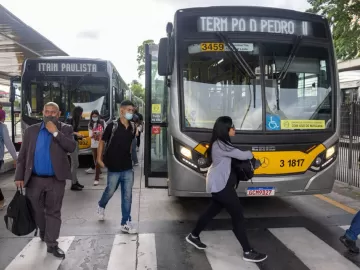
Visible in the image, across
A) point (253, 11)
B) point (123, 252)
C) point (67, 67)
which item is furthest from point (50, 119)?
point (67, 67)

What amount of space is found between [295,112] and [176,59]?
183 cm

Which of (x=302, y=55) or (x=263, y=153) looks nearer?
(x=263, y=153)

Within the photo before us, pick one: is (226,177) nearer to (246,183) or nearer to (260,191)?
(246,183)

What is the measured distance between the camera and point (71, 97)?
11008 mm

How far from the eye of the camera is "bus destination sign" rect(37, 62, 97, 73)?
10938mm

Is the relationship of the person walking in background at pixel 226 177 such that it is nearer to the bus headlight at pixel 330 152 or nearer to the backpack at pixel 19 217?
the bus headlight at pixel 330 152

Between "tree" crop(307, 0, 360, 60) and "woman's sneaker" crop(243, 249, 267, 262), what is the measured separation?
7965 mm

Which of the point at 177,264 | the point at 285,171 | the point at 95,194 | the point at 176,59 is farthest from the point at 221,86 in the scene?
the point at 95,194

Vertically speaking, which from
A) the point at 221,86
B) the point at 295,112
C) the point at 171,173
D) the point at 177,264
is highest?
the point at 221,86

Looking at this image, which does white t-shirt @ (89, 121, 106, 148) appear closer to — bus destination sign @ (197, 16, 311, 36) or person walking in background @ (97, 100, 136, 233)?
person walking in background @ (97, 100, 136, 233)

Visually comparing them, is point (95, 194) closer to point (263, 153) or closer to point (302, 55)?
point (263, 153)

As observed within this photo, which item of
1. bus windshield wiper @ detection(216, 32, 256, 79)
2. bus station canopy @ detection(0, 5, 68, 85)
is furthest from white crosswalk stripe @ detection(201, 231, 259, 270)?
bus station canopy @ detection(0, 5, 68, 85)

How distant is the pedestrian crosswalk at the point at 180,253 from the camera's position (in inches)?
165

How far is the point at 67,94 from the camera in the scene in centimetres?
1100
